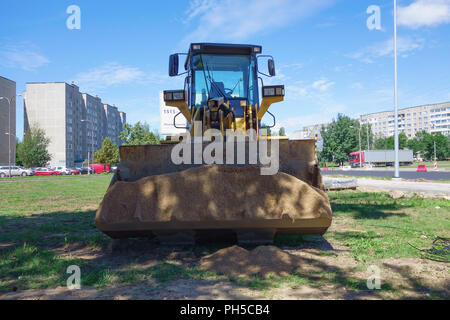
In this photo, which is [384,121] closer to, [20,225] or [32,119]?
[32,119]

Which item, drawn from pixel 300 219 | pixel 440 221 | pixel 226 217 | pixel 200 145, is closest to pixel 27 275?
pixel 226 217

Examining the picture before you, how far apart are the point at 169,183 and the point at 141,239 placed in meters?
1.84

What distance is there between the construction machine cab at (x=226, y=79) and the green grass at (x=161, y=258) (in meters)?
2.66

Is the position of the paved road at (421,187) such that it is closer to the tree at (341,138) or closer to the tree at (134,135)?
the tree at (134,135)

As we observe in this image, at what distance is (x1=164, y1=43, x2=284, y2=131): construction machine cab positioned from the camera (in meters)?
6.87

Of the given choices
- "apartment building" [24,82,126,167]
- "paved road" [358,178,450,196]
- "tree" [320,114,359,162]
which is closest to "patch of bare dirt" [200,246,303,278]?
"paved road" [358,178,450,196]

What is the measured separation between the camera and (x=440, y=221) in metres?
7.28

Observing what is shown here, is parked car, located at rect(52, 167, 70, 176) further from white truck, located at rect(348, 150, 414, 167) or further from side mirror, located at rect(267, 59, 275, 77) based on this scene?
white truck, located at rect(348, 150, 414, 167)

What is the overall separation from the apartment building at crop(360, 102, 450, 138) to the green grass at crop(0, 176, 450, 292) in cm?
11239

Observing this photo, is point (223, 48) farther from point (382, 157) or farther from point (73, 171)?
point (382, 157)

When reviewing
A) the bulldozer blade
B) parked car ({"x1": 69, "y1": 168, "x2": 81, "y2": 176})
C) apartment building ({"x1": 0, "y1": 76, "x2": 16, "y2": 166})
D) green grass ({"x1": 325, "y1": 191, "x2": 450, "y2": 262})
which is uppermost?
apartment building ({"x1": 0, "y1": 76, "x2": 16, "y2": 166})

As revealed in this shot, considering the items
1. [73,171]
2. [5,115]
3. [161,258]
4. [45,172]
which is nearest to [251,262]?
[161,258]

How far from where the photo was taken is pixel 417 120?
12456cm

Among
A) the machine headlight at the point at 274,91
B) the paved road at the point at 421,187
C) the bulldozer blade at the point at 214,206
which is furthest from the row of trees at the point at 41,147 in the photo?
the bulldozer blade at the point at 214,206
